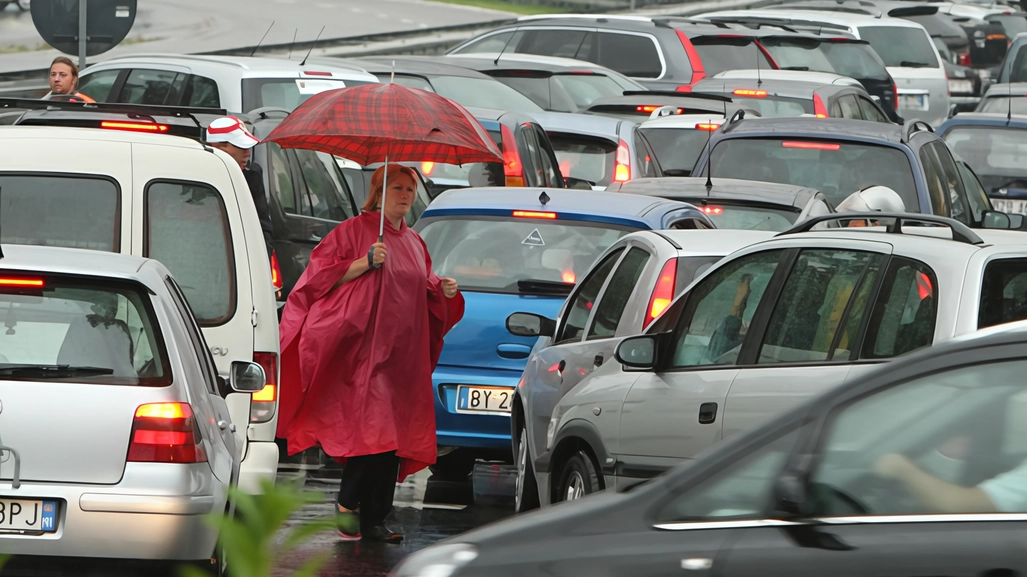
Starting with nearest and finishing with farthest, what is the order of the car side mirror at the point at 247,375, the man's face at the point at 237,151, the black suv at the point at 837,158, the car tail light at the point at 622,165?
the car side mirror at the point at 247,375 < the man's face at the point at 237,151 < the black suv at the point at 837,158 < the car tail light at the point at 622,165

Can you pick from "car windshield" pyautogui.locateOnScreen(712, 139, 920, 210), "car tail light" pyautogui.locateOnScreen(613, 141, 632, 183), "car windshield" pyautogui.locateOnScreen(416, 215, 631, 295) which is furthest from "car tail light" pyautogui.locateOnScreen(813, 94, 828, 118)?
"car windshield" pyautogui.locateOnScreen(416, 215, 631, 295)

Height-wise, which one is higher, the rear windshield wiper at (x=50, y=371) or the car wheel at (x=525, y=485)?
the rear windshield wiper at (x=50, y=371)

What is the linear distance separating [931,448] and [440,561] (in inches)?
43.2

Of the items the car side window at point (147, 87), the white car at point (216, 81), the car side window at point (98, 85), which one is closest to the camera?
the white car at point (216, 81)

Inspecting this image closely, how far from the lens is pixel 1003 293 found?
502 centimetres

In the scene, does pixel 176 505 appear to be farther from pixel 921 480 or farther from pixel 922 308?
pixel 921 480

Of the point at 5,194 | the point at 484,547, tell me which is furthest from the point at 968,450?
the point at 5,194

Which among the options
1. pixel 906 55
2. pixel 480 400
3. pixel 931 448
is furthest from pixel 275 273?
pixel 906 55

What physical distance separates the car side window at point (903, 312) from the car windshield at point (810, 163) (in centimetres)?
592

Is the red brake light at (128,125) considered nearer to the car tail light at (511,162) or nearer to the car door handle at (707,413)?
the car door handle at (707,413)

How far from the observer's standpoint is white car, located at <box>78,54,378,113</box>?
13.5m

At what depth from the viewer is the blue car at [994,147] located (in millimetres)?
16734

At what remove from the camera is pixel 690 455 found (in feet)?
18.9

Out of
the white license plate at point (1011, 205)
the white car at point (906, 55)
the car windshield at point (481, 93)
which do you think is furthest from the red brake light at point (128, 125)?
the white car at point (906, 55)
